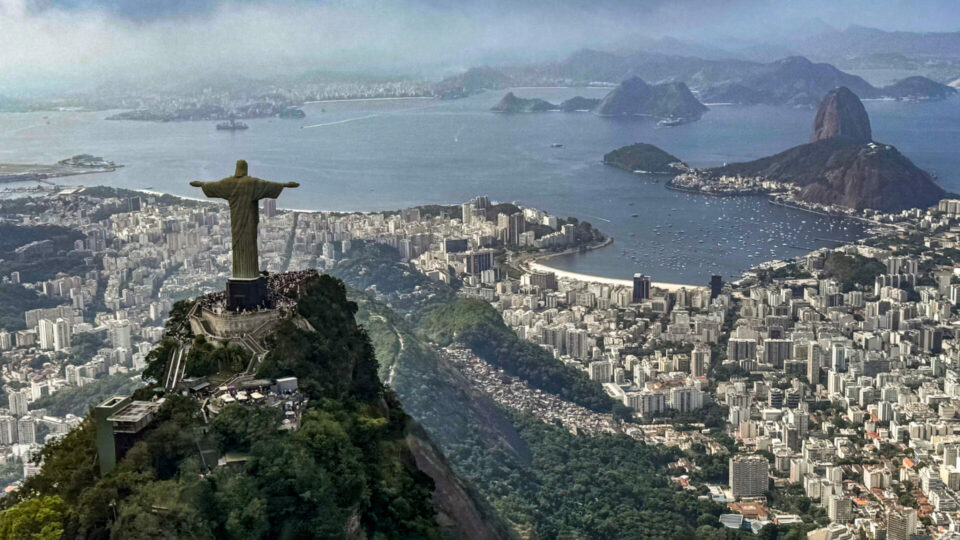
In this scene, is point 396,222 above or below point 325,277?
below

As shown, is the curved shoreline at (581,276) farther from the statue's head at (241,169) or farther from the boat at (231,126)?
the boat at (231,126)

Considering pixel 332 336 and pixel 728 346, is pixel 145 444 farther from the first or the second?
pixel 728 346

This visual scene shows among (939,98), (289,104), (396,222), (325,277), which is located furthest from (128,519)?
(939,98)

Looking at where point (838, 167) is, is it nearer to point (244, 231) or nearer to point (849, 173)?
point (849, 173)

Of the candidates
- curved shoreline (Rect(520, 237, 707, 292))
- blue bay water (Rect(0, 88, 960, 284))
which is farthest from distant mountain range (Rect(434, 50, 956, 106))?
curved shoreline (Rect(520, 237, 707, 292))

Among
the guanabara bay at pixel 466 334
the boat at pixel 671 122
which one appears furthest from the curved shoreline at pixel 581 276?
the boat at pixel 671 122
